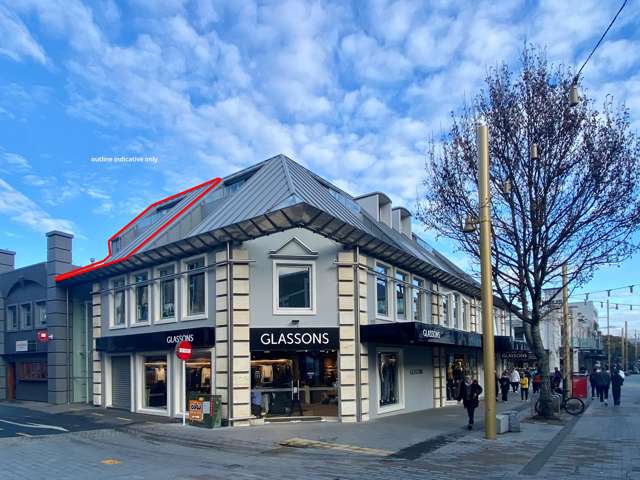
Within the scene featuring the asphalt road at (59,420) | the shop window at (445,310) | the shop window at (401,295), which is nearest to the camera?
the asphalt road at (59,420)

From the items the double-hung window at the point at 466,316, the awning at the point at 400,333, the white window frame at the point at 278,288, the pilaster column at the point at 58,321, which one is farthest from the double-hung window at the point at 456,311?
the pilaster column at the point at 58,321

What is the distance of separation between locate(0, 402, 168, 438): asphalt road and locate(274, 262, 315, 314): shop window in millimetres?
5739

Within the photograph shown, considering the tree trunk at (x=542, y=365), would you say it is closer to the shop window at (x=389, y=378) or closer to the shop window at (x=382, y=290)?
the shop window at (x=389, y=378)

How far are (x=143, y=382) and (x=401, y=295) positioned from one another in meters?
10.6

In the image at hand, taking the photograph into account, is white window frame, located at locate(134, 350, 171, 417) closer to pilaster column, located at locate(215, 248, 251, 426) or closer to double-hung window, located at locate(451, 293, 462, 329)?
pilaster column, located at locate(215, 248, 251, 426)

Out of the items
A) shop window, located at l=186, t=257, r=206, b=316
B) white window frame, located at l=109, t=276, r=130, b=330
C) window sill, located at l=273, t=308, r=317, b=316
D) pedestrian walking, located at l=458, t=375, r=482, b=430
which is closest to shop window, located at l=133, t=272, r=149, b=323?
white window frame, located at l=109, t=276, r=130, b=330

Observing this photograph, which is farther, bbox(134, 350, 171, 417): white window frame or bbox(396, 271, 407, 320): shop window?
bbox(396, 271, 407, 320): shop window

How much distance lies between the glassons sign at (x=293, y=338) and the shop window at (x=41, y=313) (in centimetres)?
1500

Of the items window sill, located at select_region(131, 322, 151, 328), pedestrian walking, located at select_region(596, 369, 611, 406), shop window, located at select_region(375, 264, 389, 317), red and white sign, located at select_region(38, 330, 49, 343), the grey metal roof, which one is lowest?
pedestrian walking, located at select_region(596, 369, 611, 406)

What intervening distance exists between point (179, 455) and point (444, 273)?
1575 cm

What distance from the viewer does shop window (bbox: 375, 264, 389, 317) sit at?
2036 cm

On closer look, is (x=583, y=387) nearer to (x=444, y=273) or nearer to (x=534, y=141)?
(x=444, y=273)

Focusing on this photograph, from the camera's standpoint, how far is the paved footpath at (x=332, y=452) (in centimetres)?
1069

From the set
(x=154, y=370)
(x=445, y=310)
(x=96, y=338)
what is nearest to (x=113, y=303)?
(x=96, y=338)
